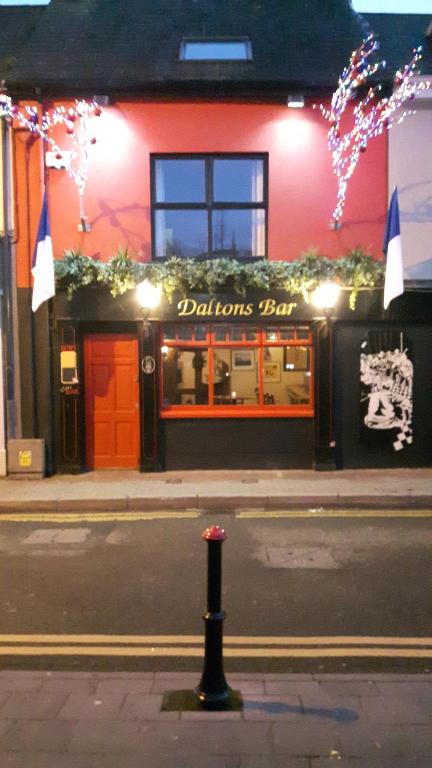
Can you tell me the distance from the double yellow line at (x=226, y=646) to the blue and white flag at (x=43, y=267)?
21.2ft

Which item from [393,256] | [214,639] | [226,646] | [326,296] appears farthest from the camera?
[326,296]

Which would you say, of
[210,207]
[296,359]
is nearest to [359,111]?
[210,207]

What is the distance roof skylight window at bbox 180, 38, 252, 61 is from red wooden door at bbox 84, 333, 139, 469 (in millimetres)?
5147

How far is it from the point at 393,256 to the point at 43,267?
216 inches

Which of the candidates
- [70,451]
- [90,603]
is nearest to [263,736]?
[90,603]

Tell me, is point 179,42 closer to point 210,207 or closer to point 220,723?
point 210,207

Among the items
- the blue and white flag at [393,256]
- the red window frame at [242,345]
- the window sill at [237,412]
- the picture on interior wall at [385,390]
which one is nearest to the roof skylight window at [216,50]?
the blue and white flag at [393,256]

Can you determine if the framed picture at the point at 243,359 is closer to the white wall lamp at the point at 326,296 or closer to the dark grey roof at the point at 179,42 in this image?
the white wall lamp at the point at 326,296

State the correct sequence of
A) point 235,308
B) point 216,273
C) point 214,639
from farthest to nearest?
point 235,308 → point 216,273 → point 214,639

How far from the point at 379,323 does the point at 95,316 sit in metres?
4.87

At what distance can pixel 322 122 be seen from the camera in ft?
38.3

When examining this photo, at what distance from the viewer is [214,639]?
13.3 ft

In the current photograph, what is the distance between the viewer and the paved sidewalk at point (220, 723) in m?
3.43

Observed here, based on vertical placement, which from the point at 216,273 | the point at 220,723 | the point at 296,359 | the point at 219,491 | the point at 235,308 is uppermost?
the point at 216,273
